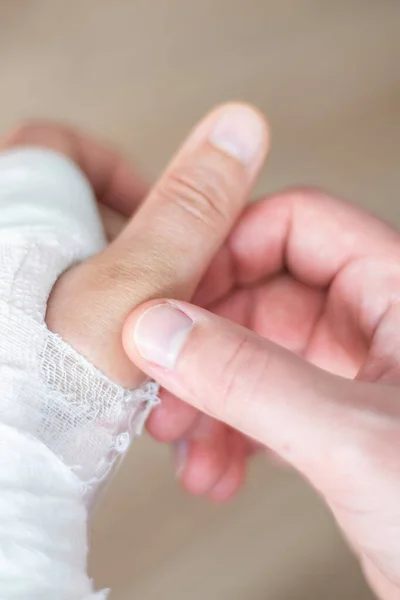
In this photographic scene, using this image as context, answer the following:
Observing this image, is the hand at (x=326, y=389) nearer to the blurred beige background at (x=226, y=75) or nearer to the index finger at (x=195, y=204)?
the index finger at (x=195, y=204)

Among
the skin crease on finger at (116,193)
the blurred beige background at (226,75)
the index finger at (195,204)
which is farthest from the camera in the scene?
the blurred beige background at (226,75)

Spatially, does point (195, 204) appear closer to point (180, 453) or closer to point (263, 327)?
point (263, 327)

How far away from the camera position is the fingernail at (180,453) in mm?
752

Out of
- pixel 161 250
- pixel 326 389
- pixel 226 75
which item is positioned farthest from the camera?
pixel 226 75

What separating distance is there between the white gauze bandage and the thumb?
0.07m

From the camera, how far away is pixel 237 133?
0.59 metres

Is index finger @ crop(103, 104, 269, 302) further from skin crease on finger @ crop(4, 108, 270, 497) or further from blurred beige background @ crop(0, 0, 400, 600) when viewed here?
blurred beige background @ crop(0, 0, 400, 600)

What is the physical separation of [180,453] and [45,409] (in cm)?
28

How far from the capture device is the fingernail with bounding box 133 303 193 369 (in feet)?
1.56

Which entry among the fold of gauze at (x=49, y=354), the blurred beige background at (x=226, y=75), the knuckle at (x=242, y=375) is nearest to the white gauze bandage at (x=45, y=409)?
the fold of gauze at (x=49, y=354)

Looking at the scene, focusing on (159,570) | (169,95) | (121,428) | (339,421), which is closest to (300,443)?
(339,421)

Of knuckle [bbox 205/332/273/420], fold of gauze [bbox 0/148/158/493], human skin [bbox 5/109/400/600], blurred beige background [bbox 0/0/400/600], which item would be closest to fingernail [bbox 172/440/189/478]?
human skin [bbox 5/109/400/600]

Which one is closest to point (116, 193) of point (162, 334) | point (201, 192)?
point (201, 192)

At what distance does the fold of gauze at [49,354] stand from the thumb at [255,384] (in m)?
0.06
